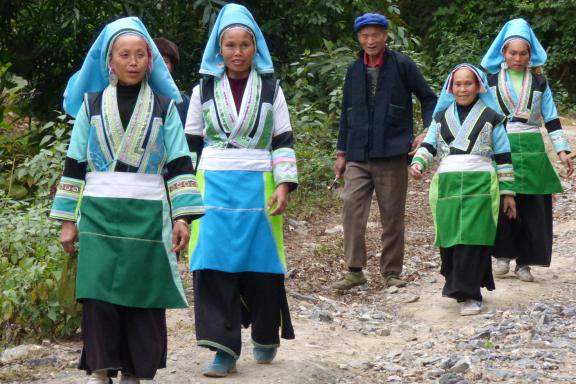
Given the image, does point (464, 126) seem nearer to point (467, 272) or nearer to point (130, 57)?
point (467, 272)

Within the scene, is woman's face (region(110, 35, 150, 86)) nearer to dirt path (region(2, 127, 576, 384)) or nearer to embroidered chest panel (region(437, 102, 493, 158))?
dirt path (region(2, 127, 576, 384))

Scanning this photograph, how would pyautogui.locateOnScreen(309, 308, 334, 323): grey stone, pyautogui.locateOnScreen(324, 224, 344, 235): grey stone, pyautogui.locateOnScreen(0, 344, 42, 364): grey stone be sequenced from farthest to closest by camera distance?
1. pyautogui.locateOnScreen(324, 224, 344, 235): grey stone
2. pyautogui.locateOnScreen(309, 308, 334, 323): grey stone
3. pyautogui.locateOnScreen(0, 344, 42, 364): grey stone

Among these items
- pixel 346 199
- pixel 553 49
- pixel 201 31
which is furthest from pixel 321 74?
pixel 553 49

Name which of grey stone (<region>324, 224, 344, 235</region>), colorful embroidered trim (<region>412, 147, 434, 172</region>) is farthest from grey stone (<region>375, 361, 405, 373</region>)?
grey stone (<region>324, 224, 344, 235</region>)

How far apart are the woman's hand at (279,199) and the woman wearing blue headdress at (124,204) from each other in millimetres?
713

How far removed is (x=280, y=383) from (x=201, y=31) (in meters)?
6.84

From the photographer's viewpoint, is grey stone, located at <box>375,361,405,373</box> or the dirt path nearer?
the dirt path

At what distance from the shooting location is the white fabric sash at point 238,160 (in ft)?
19.4

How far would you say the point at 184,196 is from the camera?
17.1 ft

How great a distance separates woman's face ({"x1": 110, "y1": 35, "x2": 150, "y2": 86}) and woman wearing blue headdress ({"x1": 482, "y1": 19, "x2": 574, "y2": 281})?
4.01m

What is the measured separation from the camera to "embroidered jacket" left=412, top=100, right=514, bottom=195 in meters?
7.56

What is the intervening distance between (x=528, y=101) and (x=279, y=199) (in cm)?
331

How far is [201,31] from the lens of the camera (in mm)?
12000

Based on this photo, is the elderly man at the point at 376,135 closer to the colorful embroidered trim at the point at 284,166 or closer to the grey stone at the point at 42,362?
the colorful embroidered trim at the point at 284,166
